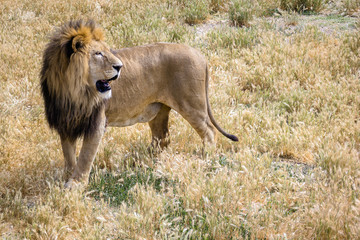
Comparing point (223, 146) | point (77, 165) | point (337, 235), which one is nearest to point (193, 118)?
point (223, 146)

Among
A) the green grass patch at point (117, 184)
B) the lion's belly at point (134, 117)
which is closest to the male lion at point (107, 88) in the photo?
the lion's belly at point (134, 117)

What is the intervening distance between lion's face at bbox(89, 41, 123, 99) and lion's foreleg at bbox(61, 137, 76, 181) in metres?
0.71

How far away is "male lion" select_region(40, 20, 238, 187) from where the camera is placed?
4.20m

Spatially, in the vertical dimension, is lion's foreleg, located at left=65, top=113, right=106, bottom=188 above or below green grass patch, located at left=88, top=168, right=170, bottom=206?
above

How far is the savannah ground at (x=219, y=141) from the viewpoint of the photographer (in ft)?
12.3

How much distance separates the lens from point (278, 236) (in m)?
3.37

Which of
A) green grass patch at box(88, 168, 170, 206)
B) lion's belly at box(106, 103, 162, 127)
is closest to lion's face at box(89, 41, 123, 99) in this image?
lion's belly at box(106, 103, 162, 127)

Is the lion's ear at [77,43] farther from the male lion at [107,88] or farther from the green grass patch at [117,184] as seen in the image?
the green grass patch at [117,184]

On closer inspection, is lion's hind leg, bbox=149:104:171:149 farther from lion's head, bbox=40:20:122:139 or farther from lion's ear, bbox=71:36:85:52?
lion's ear, bbox=71:36:85:52

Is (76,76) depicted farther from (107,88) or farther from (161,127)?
(161,127)

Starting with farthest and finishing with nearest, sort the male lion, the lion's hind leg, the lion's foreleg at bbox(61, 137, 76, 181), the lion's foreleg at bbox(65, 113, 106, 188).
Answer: the lion's hind leg
the lion's foreleg at bbox(61, 137, 76, 181)
the lion's foreleg at bbox(65, 113, 106, 188)
the male lion

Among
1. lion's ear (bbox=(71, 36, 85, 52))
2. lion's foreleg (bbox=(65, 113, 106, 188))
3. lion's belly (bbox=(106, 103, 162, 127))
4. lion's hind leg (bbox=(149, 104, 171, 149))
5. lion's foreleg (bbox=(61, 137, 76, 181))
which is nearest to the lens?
lion's ear (bbox=(71, 36, 85, 52))

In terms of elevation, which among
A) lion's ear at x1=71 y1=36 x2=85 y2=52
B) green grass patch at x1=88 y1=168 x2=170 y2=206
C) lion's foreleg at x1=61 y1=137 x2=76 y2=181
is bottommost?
Answer: green grass patch at x1=88 y1=168 x2=170 y2=206

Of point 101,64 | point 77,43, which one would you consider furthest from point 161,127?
point 77,43
